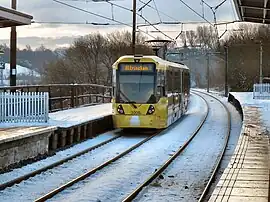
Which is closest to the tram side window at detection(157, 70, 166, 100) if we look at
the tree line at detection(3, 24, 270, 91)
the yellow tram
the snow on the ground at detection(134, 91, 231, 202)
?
the yellow tram

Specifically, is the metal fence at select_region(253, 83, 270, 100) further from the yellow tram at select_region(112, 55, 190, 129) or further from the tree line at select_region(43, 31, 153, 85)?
the yellow tram at select_region(112, 55, 190, 129)

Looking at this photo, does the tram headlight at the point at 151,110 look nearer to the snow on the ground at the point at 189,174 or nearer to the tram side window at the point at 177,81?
the snow on the ground at the point at 189,174

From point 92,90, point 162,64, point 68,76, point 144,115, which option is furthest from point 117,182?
point 68,76

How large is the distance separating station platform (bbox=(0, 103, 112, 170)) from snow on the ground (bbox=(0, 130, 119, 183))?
0.30 m

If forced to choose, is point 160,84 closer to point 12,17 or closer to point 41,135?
point 41,135

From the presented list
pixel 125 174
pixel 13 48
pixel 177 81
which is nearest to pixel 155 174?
pixel 125 174

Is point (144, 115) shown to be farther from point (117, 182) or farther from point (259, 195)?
point (259, 195)

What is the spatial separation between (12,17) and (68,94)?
1600 centimetres

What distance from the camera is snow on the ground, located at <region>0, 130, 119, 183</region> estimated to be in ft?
42.0

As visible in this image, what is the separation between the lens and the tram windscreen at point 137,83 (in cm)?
2139

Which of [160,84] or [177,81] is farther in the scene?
[177,81]

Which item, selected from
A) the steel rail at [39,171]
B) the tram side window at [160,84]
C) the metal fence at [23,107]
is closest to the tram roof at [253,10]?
the tram side window at [160,84]

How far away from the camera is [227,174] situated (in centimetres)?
1043

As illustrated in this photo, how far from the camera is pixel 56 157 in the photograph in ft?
51.9
